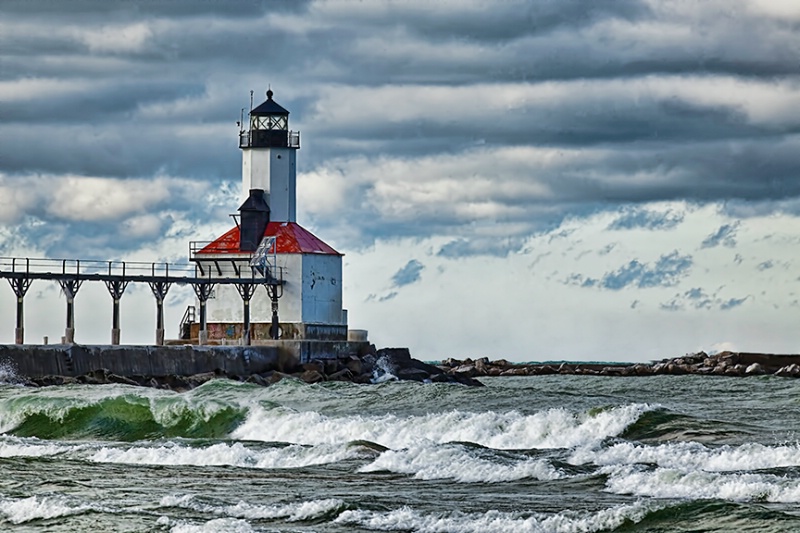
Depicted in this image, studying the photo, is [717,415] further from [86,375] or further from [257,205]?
[257,205]

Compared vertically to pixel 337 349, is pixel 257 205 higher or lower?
higher

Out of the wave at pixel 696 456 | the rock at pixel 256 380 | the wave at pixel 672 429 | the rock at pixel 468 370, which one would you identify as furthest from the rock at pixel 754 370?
the wave at pixel 696 456

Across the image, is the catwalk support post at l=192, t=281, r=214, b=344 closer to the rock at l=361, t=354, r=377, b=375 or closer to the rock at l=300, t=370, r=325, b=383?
the rock at l=361, t=354, r=377, b=375

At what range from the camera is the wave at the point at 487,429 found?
2481 cm

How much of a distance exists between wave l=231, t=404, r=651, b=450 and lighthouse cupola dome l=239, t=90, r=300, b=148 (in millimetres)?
27704

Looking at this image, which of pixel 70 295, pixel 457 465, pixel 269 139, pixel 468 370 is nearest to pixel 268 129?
pixel 269 139

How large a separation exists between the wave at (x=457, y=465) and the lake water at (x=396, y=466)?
35 mm

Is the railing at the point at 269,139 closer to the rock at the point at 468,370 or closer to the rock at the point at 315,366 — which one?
the rock at the point at 315,366

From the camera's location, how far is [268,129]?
54.1 m

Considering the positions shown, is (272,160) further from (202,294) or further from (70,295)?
(70,295)

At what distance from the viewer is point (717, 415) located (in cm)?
3062

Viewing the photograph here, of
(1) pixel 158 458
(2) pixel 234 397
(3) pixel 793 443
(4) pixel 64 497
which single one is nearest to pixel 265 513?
(4) pixel 64 497

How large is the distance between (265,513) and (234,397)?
17.4 m

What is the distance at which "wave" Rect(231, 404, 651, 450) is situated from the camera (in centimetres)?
2481
